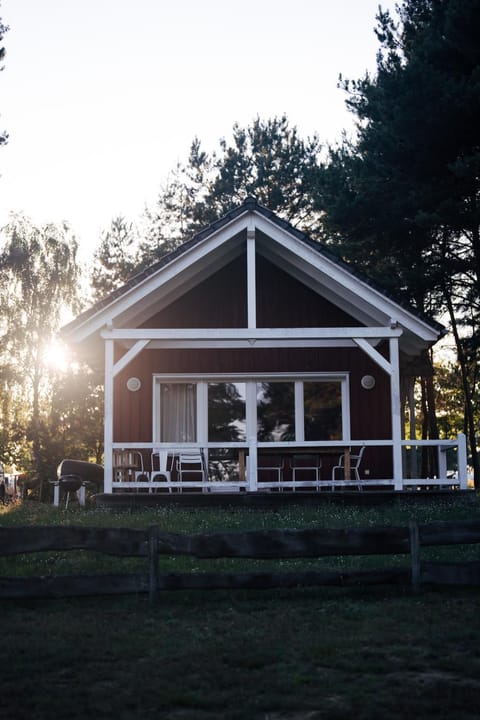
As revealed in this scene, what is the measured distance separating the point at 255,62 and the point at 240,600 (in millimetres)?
9729

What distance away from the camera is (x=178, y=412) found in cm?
1838

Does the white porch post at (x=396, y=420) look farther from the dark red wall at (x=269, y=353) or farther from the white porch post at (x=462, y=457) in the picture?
the dark red wall at (x=269, y=353)

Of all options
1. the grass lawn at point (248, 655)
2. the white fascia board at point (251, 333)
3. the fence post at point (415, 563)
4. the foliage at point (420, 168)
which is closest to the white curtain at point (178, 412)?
the white fascia board at point (251, 333)

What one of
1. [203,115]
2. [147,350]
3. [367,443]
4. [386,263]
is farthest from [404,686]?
[203,115]

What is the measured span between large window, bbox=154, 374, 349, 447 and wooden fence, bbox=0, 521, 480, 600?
976 cm

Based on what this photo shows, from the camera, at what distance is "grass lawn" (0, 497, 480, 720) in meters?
5.19

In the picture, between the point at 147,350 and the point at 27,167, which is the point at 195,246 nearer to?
the point at 147,350

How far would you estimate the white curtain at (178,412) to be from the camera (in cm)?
1825

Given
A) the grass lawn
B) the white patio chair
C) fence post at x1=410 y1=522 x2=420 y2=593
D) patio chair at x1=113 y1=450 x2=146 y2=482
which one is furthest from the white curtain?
fence post at x1=410 y1=522 x2=420 y2=593

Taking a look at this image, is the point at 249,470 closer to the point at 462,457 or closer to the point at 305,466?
the point at 305,466

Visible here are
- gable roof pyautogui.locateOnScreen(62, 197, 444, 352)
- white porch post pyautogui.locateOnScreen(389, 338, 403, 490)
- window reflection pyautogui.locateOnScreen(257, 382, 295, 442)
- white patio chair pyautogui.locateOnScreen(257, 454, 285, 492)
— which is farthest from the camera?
A: window reflection pyautogui.locateOnScreen(257, 382, 295, 442)

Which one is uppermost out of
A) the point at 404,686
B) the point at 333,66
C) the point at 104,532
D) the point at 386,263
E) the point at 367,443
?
the point at 333,66

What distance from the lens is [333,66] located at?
81.8ft

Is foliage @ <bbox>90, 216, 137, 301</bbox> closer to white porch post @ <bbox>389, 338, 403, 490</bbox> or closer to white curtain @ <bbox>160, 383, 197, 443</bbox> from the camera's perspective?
white curtain @ <bbox>160, 383, 197, 443</bbox>
